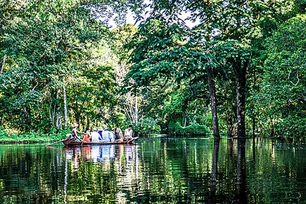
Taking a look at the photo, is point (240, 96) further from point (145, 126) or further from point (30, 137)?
point (145, 126)

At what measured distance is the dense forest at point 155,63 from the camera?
20.1m

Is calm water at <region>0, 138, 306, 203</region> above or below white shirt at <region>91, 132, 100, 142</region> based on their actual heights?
below

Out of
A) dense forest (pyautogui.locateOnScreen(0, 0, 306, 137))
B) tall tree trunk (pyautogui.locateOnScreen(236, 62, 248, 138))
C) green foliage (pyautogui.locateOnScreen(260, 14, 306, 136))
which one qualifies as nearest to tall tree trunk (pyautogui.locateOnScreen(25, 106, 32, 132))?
dense forest (pyautogui.locateOnScreen(0, 0, 306, 137))

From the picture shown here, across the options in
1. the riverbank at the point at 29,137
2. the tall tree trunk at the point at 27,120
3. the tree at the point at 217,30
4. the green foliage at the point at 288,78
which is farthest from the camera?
the tall tree trunk at the point at 27,120

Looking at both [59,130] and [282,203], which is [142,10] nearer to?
[59,130]

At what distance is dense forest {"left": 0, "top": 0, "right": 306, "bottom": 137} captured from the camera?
20141 mm

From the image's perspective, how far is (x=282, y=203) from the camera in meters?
5.34

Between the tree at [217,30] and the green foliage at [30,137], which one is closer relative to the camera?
the tree at [217,30]

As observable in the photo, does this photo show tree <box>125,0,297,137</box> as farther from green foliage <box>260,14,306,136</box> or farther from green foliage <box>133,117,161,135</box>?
green foliage <box>133,117,161,135</box>

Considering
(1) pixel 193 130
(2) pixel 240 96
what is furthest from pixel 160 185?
(1) pixel 193 130

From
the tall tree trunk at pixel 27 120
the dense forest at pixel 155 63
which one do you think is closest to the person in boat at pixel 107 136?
the dense forest at pixel 155 63

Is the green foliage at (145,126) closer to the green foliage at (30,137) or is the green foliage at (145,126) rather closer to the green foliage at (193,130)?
the green foliage at (193,130)

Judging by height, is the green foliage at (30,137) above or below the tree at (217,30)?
below

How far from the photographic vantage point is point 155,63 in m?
21.3
